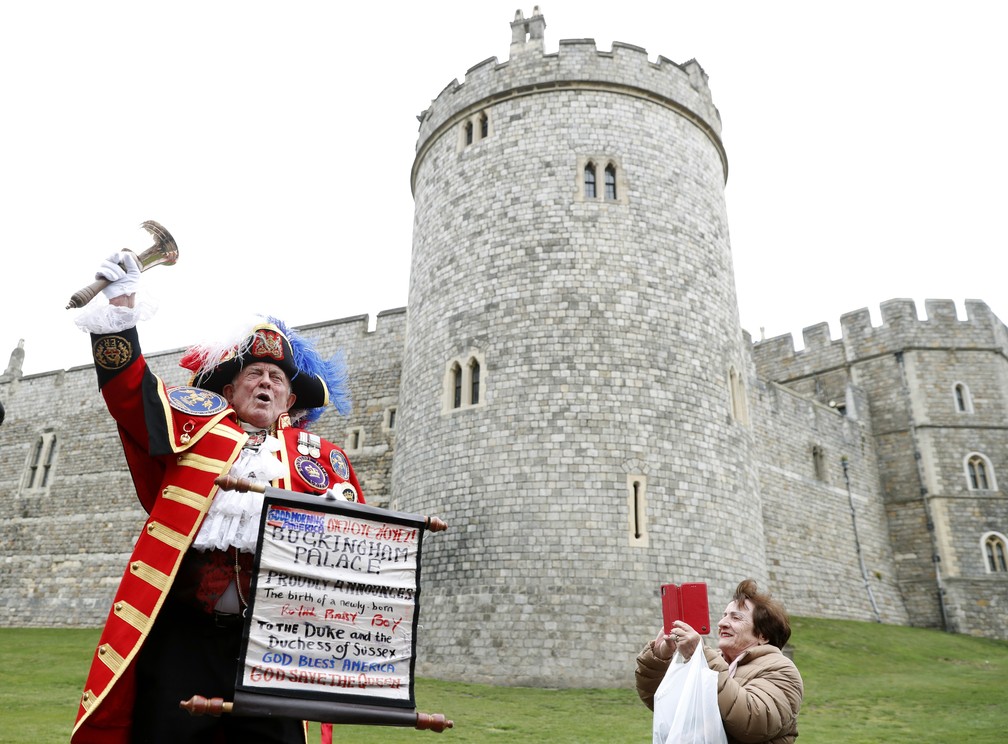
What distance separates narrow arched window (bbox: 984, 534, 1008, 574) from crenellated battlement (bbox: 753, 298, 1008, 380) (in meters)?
5.46

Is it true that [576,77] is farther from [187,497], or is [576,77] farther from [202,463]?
[187,497]

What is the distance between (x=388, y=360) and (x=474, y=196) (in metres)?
5.69

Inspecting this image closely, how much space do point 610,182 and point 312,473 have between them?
11209mm

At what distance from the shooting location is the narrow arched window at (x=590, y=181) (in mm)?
13406

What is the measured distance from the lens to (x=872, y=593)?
20641mm

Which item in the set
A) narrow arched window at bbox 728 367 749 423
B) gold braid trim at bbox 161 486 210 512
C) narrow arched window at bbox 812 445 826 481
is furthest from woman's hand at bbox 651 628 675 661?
narrow arched window at bbox 812 445 826 481

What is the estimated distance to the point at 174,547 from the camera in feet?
9.55

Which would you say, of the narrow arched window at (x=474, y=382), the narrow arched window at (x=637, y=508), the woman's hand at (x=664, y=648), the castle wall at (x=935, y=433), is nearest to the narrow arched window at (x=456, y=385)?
the narrow arched window at (x=474, y=382)

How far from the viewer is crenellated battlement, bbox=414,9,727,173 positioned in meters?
14.1

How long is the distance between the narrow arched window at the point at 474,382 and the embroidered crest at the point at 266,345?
9.05m

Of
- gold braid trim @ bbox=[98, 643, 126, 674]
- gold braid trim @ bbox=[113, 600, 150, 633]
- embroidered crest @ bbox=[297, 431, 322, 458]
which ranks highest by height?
embroidered crest @ bbox=[297, 431, 322, 458]

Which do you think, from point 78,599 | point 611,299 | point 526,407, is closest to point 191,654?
point 526,407

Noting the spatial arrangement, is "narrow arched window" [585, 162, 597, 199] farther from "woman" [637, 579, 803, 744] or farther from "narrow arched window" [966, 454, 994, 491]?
"narrow arched window" [966, 454, 994, 491]

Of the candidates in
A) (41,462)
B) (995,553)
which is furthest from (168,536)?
(41,462)
